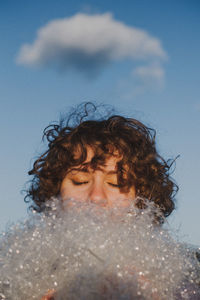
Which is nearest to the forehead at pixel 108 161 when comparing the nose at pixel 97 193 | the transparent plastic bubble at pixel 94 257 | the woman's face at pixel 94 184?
the woman's face at pixel 94 184

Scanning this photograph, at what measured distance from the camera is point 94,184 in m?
2.16

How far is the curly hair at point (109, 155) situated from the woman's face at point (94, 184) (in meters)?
0.03

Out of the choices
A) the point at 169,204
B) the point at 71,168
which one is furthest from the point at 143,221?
the point at 169,204

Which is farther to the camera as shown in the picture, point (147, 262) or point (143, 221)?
point (143, 221)

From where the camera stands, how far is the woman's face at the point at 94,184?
6.84ft

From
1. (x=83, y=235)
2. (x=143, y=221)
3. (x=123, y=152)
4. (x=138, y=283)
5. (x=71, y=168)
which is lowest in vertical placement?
(x=138, y=283)

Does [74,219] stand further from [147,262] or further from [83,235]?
[147,262]

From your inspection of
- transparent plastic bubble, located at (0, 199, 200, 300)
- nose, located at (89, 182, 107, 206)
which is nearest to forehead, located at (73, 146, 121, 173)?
nose, located at (89, 182, 107, 206)

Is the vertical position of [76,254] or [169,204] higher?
[169,204]

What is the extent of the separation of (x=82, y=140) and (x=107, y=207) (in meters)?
1.03

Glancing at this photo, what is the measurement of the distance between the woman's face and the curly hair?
0.11 feet

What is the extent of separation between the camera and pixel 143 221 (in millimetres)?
1499

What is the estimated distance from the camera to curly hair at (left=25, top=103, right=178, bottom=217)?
242 centimetres

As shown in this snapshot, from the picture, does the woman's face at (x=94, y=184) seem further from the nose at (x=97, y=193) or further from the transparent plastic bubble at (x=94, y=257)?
the transparent plastic bubble at (x=94, y=257)
